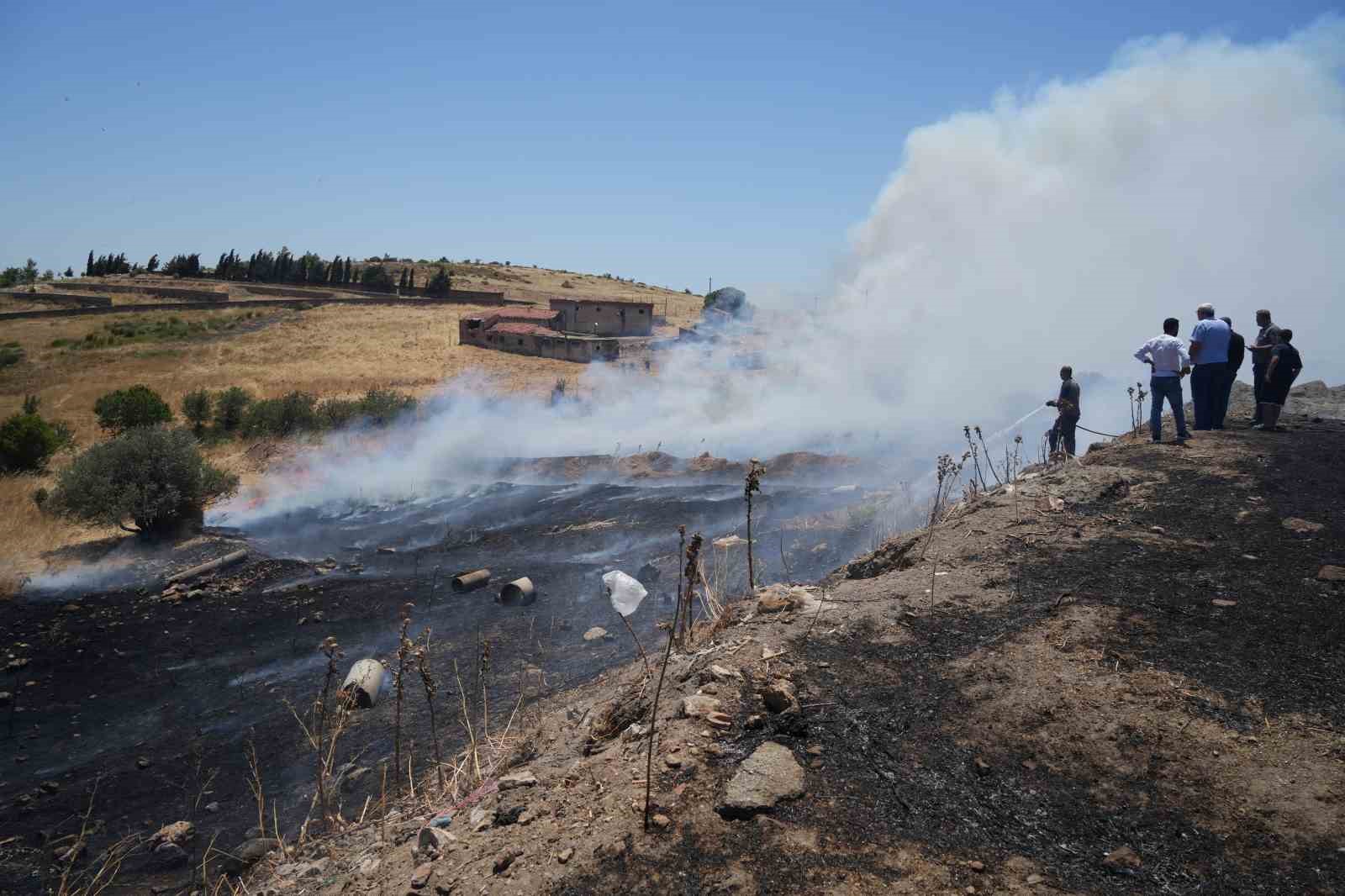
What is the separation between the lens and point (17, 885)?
6.30 meters

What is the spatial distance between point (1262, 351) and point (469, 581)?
417 inches

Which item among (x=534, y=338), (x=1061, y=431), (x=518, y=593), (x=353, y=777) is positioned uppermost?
(x=534, y=338)

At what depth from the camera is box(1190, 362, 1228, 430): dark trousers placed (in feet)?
30.9

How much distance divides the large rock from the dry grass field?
14748 mm

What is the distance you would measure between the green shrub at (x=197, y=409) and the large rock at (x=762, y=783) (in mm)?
24975

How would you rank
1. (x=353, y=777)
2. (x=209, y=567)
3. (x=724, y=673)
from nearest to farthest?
1. (x=724, y=673)
2. (x=353, y=777)
3. (x=209, y=567)

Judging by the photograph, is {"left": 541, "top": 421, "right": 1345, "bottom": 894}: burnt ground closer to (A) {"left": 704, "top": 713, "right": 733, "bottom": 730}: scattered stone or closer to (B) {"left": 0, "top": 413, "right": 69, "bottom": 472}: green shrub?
(A) {"left": 704, "top": 713, "right": 733, "bottom": 730}: scattered stone

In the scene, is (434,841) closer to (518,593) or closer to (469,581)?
(518,593)

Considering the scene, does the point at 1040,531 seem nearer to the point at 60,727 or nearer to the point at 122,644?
the point at 60,727

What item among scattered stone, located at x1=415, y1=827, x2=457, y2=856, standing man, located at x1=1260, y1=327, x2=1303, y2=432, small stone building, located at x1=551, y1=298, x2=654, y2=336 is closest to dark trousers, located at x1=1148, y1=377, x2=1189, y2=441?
standing man, located at x1=1260, y1=327, x2=1303, y2=432

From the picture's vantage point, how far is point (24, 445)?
2050 centimetres

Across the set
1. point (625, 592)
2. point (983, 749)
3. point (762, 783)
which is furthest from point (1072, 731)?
point (625, 592)

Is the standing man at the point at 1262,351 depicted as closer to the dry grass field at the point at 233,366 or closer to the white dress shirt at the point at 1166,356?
the white dress shirt at the point at 1166,356

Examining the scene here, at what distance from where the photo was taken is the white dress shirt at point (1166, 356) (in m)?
8.71
